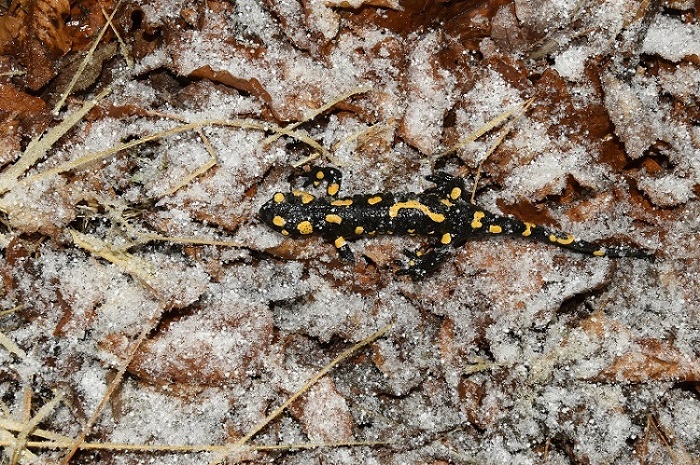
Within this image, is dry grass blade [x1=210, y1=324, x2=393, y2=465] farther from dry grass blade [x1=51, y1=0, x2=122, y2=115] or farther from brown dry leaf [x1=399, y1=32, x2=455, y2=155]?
dry grass blade [x1=51, y1=0, x2=122, y2=115]

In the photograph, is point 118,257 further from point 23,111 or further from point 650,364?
point 650,364

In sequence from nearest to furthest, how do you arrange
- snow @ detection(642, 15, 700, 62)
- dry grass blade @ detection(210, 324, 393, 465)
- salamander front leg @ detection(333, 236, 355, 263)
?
dry grass blade @ detection(210, 324, 393, 465), snow @ detection(642, 15, 700, 62), salamander front leg @ detection(333, 236, 355, 263)

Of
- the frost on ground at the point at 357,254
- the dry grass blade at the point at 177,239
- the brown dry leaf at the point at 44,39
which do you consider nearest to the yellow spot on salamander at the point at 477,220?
the frost on ground at the point at 357,254

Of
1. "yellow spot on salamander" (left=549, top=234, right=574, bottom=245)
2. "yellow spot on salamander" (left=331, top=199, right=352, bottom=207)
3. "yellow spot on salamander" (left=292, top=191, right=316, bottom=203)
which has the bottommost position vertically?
"yellow spot on salamander" (left=549, top=234, right=574, bottom=245)

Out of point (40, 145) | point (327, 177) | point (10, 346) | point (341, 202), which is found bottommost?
point (10, 346)

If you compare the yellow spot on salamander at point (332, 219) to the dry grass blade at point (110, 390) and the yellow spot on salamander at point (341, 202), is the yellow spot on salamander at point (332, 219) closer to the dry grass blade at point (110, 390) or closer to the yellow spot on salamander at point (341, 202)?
the yellow spot on salamander at point (341, 202)

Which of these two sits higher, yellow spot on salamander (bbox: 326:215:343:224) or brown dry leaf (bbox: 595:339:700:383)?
yellow spot on salamander (bbox: 326:215:343:224)

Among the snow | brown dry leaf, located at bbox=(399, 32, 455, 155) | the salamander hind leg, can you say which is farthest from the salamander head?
the snow

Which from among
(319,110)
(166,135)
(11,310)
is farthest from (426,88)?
(11,310)

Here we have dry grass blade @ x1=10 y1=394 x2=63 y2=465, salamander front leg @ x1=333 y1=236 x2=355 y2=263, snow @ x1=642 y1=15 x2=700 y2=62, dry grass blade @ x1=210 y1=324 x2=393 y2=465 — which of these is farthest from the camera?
salamander front leg @ x1=333 y1=236 x2=355 y2=263
